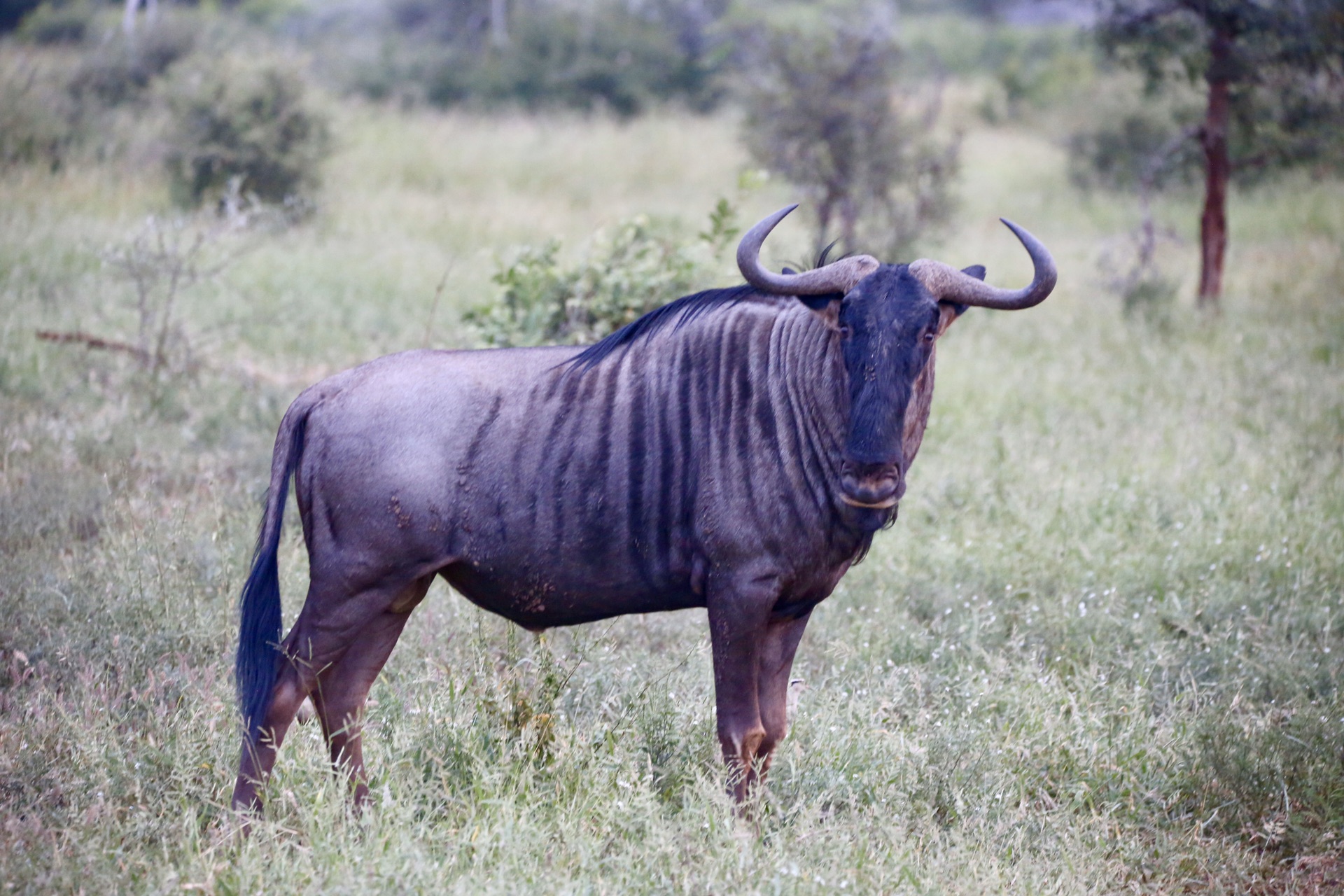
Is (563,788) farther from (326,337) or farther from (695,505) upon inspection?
(326,337)

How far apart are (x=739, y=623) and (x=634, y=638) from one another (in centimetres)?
156

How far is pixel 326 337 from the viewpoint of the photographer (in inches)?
334

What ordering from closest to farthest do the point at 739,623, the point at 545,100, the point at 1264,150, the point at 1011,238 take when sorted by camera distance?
the point at 739,623
the point at 1264,150
the point at 1011,238
the point at 545,100

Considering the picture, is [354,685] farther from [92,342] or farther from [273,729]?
[92,342]

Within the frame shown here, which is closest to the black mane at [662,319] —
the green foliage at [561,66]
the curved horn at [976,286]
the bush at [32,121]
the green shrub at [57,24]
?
the curved horn at [976,286]

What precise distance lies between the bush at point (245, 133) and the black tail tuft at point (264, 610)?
9.69 metres

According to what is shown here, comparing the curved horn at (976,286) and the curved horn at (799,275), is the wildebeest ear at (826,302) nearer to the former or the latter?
the curved horn at (799,275)

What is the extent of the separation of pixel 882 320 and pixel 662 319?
0.74m

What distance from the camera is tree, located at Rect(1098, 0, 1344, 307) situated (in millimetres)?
10586

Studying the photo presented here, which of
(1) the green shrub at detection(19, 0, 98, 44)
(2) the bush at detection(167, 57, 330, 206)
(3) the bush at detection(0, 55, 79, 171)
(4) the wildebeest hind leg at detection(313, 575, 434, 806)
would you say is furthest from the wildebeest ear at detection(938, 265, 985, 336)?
(1) the green shrub at detection(19, 0, 98, 44)

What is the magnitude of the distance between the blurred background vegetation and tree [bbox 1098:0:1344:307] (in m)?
0.05

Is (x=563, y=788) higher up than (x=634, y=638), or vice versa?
(x=563, y=788)

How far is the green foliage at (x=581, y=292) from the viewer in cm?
617

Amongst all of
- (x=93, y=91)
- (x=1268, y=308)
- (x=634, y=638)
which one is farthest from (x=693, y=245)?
(x=93, y=91)
